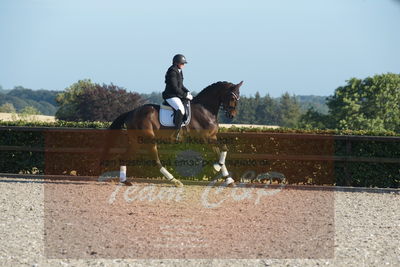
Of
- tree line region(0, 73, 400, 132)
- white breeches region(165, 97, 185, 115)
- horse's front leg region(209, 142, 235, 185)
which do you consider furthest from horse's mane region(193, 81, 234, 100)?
tree line region(0, 73, 400, 132)

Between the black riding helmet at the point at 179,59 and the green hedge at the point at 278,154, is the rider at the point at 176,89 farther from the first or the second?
the green hedge at the point at 278,154

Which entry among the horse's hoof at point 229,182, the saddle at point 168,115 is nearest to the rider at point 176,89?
the saddle at point 168,115

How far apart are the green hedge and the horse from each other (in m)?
1.14

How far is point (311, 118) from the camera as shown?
213ft

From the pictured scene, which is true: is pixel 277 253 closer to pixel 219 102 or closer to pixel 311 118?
pixel 219 102

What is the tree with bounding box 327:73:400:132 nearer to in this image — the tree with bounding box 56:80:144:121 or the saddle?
the tree with bounding box 56:80:144:121

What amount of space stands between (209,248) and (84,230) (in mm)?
2087

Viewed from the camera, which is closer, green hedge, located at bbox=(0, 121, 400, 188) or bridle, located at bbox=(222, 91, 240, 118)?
bridle, located at bbox=(222, 91, 240, 118)

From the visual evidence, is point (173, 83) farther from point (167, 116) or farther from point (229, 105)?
point (229, 105)

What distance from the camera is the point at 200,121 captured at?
13688 millimetres

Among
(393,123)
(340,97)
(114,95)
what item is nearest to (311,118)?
(340,97)

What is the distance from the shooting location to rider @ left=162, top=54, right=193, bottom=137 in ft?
43.3

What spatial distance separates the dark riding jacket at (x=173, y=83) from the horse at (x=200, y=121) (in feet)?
1.83

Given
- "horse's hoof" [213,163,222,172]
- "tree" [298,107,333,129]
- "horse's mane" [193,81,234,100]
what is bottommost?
"horse's hoof" [213,163,222,172]
